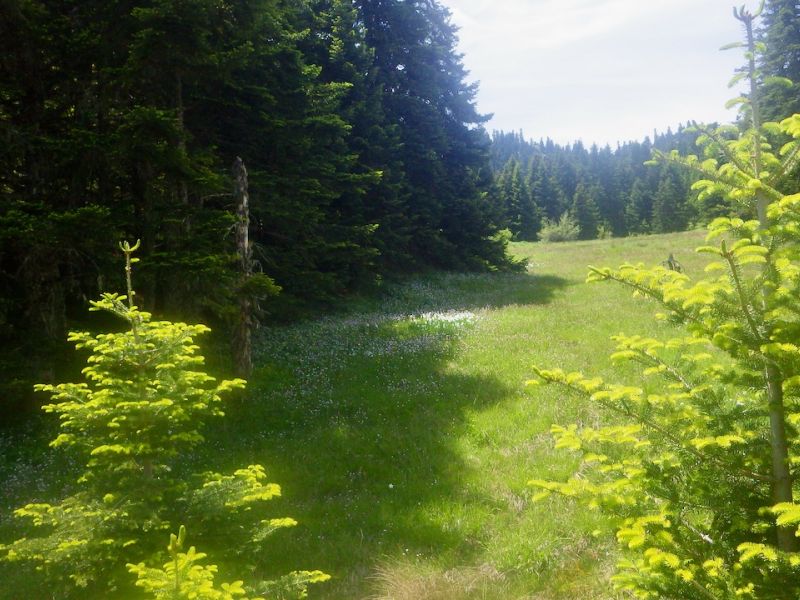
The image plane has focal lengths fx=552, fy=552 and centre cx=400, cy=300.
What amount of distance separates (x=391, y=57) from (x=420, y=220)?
944cm

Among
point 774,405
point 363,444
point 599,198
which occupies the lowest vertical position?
point 363,444

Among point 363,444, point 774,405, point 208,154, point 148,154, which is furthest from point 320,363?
point 774,405

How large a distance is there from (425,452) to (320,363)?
5.59 m

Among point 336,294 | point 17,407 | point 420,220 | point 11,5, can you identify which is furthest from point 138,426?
→ point 420,220

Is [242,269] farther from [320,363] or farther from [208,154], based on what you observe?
[320,363]

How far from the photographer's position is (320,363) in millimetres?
13672

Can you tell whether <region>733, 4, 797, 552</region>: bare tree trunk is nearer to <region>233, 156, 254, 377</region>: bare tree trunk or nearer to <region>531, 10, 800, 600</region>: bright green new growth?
<region>531, 10, 800, 600</region>: bright green new growth

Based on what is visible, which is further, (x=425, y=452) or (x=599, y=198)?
(x=599, y=198)

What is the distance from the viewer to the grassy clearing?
5820 mm

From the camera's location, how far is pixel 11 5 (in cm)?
1010

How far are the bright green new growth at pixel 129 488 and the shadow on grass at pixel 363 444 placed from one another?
2.00 meters

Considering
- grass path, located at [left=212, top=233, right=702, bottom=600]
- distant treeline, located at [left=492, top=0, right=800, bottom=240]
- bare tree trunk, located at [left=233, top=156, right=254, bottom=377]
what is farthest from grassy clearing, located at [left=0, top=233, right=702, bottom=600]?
distant treeline, located at [left=492, top=0, right=800, bottom=240]

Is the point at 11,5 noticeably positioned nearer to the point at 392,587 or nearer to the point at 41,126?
the point at 41,126

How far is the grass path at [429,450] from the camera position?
5.81m
